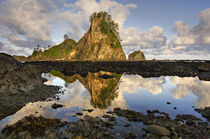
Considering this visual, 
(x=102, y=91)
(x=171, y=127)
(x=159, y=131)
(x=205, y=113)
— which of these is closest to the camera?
(x=159, y=131)

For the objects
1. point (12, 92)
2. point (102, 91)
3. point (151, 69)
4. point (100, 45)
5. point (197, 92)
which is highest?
point (100, 45)

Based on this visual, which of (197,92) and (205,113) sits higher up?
(197,92)

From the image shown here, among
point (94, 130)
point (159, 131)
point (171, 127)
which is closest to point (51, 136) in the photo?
point (94, 130)

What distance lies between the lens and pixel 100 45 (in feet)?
391

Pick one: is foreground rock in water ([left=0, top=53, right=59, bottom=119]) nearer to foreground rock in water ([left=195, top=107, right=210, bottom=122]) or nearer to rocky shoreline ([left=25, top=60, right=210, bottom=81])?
foreground rock in water ([left=195, top=107, right=210, bottom=122])

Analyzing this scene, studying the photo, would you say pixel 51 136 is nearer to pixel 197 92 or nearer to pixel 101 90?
pixel 101 90

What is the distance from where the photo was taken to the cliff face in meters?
119

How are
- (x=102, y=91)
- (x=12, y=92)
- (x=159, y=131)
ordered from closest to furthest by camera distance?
(x=159, y=131) < (x=12, y=92) < (x=102, y=91)

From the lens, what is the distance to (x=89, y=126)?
10031 millimetres

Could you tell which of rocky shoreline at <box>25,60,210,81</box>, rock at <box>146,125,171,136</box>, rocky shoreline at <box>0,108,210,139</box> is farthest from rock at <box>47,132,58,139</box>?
rocky shoreline at <box>25,60,210,81</box>

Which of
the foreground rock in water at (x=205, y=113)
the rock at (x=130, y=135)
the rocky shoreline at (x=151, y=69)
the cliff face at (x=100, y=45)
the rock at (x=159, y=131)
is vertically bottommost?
the foreground rock in water at (x=205, y=113)

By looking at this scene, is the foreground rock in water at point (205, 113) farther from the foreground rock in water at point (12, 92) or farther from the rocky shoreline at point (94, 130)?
the foreground rock in water at point (12, 92)

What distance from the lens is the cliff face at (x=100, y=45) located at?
119188mm

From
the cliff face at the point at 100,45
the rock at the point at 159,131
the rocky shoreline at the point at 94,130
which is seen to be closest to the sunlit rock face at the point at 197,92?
the rocky shoreline at the point at 94,130
